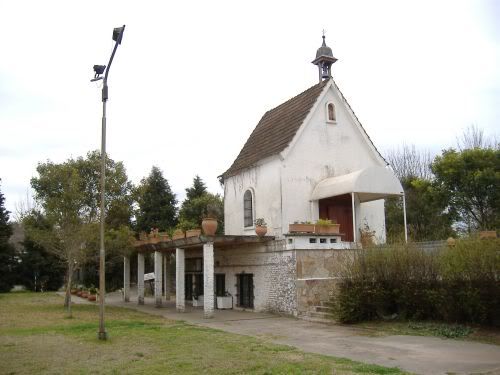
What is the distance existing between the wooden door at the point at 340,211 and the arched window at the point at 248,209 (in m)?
3.25

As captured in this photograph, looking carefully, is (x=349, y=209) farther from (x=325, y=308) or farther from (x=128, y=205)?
(x=128, y=205)

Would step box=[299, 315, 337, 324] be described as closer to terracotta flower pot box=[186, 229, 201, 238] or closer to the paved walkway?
the paved walkway

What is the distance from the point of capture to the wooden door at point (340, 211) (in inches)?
899

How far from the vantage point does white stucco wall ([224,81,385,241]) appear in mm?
21609

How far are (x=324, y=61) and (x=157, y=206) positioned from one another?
21510mm

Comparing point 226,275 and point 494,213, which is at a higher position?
point 494,213

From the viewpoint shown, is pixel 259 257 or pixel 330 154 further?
pixel 330 154

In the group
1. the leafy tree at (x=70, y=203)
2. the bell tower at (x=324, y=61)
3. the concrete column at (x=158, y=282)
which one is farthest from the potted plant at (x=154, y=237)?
the bell tower at (x=324, y=61)

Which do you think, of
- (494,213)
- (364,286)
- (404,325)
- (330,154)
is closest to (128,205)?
(330,154)

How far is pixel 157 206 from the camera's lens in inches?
1617

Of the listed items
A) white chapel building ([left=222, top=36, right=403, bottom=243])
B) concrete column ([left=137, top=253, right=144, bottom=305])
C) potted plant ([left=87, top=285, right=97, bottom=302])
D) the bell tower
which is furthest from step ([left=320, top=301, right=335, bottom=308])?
potted plant ([left=87, top=285, right=97, bottom=302])

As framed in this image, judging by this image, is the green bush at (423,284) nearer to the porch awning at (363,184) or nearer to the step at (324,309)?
the step at (324,309)

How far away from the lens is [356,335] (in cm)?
1361

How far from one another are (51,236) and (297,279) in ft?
37.2
